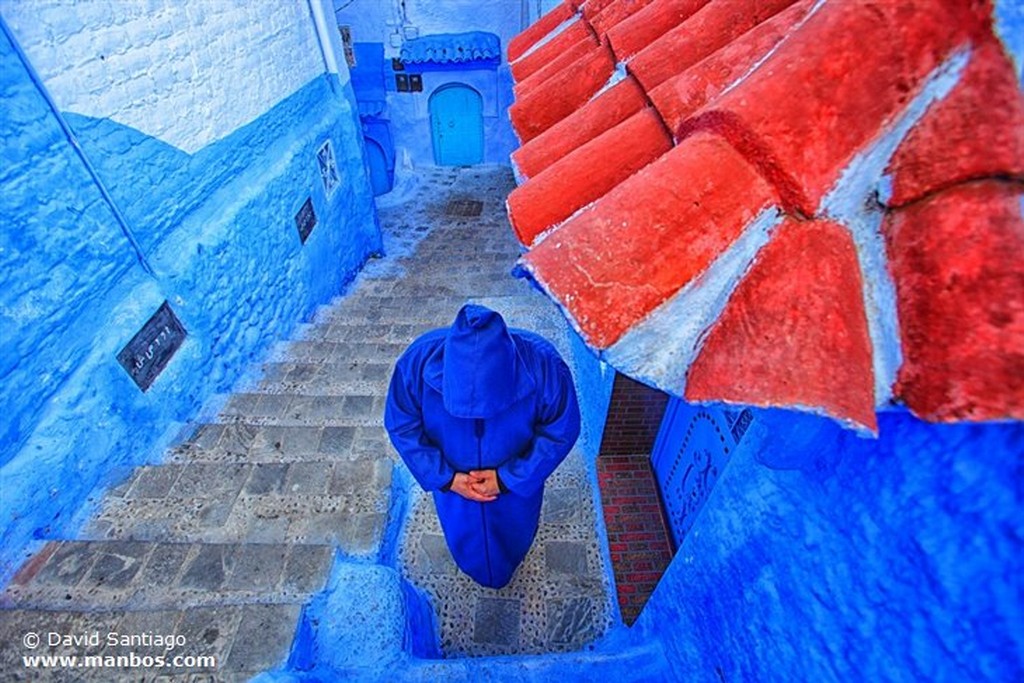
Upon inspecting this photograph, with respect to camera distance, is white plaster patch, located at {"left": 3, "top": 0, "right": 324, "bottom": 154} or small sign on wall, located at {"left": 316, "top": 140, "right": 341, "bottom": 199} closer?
white plaster patch, located at {"left": 3, "top": 0, "right": 324, "bottom": 154}

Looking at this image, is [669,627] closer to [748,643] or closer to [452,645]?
[748,643]

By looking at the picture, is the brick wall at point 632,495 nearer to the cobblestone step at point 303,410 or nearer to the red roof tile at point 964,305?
the cobblestone step at point 303,410

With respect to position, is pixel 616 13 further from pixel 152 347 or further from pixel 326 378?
pixel 326 378

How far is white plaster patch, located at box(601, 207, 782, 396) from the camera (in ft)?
2.54

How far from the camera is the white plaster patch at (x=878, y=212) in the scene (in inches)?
27.2

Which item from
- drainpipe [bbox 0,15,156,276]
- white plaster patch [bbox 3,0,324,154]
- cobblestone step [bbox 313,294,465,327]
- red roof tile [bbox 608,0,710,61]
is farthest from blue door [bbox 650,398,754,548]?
white plaster patch [bbox 3,0,324,154]

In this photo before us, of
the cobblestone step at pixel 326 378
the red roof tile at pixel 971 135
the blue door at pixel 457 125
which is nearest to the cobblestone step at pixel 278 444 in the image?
the cobblestone step at pixel 326 378

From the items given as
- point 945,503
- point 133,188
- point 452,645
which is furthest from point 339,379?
point 945,503

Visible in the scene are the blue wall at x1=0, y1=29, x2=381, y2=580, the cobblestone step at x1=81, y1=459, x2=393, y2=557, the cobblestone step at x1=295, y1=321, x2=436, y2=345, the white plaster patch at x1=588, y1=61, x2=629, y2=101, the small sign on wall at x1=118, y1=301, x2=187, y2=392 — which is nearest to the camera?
the white plaster patch at x1=588, y1=61, x2=629, y2=101

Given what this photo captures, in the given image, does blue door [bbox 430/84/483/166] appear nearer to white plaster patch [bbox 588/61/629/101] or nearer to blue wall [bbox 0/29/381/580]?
blue wall [bbox 0/29/381/580]

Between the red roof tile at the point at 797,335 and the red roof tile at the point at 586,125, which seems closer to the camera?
the red roof tile at the point at 797,335

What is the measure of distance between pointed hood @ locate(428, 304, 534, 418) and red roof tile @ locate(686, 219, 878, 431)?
107 cm

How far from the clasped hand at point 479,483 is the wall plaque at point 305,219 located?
474cm

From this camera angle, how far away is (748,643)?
1.49 metres
